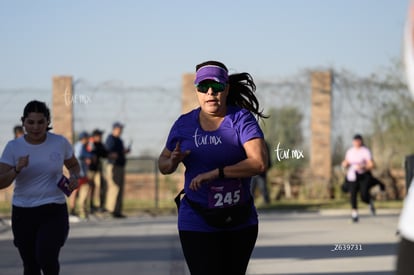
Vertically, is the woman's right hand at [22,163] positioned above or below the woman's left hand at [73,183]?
above

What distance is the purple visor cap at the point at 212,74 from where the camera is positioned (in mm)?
6523

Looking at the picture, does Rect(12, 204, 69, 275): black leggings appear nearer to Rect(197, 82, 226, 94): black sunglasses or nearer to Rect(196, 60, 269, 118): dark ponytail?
Rect(196, 60, 269, 118): dark ponytail

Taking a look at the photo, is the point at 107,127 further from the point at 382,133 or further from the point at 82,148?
the point at 382,133

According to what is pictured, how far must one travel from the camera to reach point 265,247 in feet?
46.2

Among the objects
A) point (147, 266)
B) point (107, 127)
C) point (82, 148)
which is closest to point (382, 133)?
point (107, 127)

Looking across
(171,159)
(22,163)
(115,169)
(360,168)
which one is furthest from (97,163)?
(171,159)

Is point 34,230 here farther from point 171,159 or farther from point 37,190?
point 171,159

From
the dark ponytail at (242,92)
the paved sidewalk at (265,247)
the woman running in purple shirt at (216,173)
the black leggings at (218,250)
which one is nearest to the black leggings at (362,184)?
the paved sidewalk at (265,247)

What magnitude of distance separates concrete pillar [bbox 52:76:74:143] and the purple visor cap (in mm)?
16623

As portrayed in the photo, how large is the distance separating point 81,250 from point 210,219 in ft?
25.4

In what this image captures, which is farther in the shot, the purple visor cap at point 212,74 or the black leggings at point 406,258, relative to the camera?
the purple visor cap at point 212,74

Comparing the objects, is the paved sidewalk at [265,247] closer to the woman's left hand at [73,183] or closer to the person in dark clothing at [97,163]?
the person in dark clothing at [97,163]

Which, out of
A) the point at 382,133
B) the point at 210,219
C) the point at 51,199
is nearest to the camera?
the point at 210,219

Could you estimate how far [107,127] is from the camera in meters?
23.7
